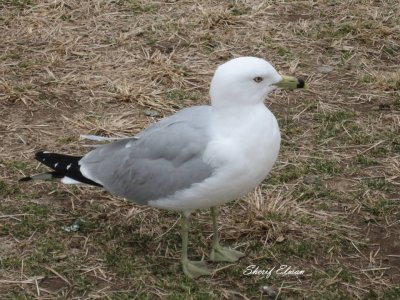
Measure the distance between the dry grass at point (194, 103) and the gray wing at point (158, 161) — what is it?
14.7 inches

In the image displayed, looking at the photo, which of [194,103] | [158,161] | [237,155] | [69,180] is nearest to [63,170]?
[69,180]

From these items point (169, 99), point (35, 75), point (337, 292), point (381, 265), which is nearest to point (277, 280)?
point (337, 292)

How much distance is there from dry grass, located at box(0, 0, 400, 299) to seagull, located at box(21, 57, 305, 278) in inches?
15.0

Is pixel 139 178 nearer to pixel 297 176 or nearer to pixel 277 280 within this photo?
pixel 277 280

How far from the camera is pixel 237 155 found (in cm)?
343

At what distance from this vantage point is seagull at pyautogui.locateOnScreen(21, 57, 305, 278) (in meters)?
3.47

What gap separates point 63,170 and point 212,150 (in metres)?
1.01

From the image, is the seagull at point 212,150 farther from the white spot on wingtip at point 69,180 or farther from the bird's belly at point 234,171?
the white spot on wingtip at point 69,180

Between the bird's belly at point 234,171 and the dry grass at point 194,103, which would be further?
the dry grass at point 194,103

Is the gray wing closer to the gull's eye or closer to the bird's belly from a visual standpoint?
the bird's belly

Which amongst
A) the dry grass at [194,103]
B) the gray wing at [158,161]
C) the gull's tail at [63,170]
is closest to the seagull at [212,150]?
the gray wing at [158,161]

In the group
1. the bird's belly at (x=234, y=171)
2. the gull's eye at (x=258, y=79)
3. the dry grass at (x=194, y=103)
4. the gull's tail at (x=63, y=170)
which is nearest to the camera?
the bird's belly at (x=234, y=171)

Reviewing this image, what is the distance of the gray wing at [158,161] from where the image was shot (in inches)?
141

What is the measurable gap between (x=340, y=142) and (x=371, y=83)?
903 mm
